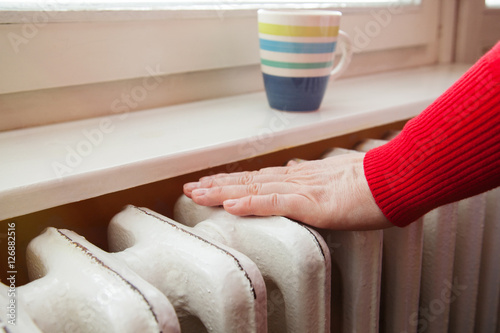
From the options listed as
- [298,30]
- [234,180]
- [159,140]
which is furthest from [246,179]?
[298,30]

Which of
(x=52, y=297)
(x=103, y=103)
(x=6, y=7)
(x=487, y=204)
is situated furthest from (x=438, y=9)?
(x=52, y=297)

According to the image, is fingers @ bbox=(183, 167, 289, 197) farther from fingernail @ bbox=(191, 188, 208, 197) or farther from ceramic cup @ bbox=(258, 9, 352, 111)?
ceramic cup @ bbox=(258, 9, 352, 111)

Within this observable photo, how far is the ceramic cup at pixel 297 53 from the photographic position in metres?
0.64

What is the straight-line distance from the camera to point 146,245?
18.2 inches

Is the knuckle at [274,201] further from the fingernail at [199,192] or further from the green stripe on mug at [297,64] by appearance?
the green stripe on mug at [297,64]

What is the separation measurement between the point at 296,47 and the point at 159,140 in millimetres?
236

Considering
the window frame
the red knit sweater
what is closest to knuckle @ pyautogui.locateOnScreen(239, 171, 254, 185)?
the red knit sweater

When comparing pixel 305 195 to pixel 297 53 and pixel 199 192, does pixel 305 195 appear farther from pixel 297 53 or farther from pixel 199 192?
pixel 297 53

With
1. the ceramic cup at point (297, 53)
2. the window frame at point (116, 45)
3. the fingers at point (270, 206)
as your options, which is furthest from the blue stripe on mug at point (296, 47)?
the fingers at point (270, 206)

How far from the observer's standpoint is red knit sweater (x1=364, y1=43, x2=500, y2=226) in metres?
0.46

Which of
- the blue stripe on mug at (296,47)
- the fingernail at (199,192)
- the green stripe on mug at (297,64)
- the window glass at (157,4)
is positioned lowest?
the fingernail at (199,192)

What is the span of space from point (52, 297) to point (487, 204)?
0.69 m

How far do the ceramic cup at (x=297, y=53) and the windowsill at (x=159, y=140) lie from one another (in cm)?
3

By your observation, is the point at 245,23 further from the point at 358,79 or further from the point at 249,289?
the point at 249,289
